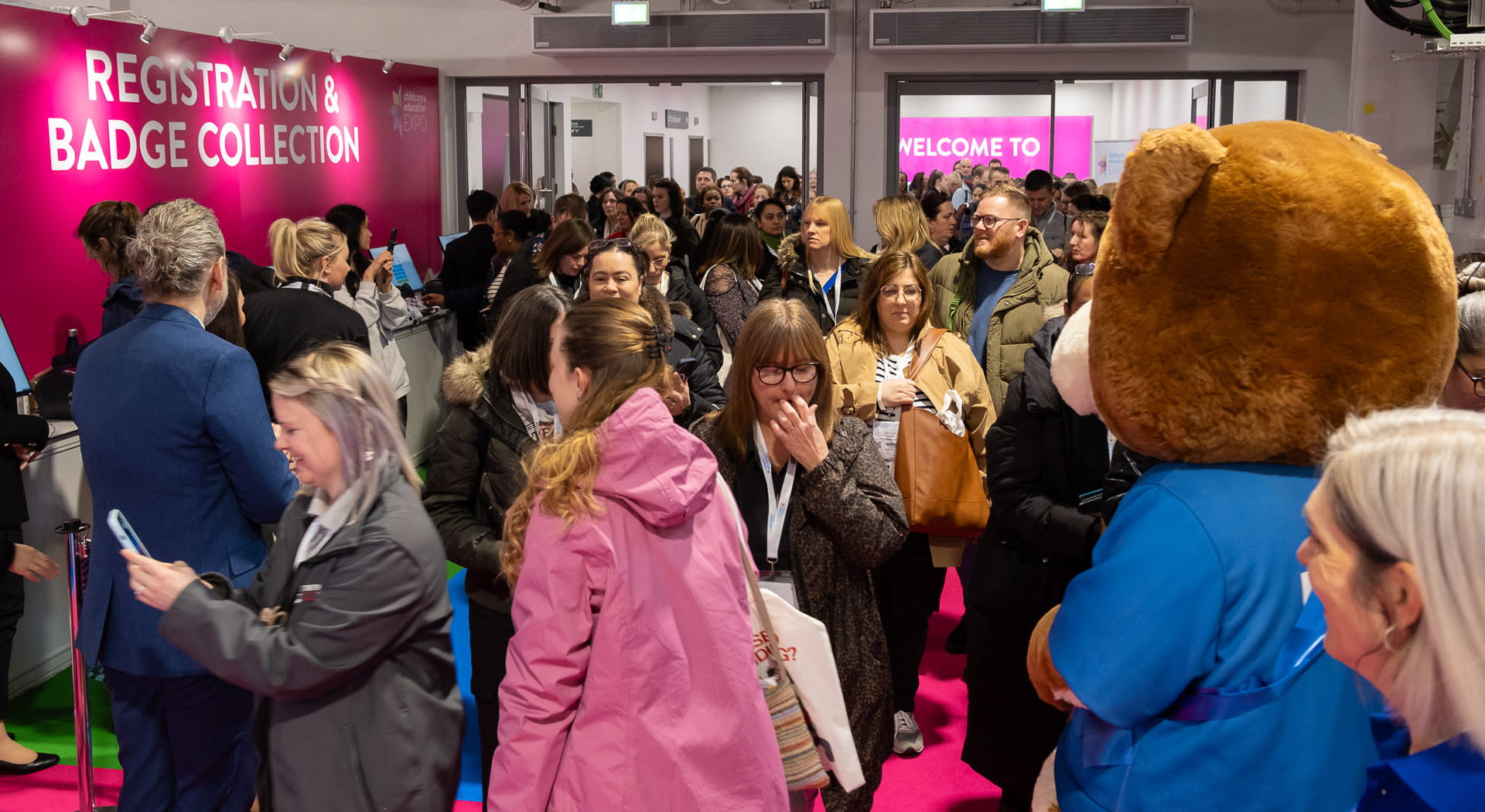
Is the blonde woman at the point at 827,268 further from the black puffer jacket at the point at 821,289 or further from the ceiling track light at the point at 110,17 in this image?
the ceiling track light at the point at 110,17

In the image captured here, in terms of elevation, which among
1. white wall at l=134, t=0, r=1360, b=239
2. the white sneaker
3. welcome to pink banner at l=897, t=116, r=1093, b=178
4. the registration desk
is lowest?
the white sneaker

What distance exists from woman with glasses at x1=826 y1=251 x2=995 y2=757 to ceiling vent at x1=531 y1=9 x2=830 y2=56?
19.8 feet

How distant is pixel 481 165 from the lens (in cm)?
1060

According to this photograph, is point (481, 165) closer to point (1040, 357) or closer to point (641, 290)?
point (641, 290)

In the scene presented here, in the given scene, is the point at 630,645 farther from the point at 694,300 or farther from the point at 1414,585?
the point at 694,300

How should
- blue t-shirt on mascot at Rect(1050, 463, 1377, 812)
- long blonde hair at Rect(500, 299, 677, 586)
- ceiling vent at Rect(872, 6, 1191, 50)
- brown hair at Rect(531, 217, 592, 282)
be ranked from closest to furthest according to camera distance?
blue t-shirt on mascot at Rect(1050, 463, 1377, 812) → long blonde hair at Rect(500, 299, 677, 586) → brown hair at Rect(531, 217, 592, 282) → ceiling vent at Rect(872, 6, 1191, 50)

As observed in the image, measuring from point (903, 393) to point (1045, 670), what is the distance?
1.84m

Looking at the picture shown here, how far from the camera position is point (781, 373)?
286cm

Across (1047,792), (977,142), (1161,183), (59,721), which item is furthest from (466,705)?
(977,142)

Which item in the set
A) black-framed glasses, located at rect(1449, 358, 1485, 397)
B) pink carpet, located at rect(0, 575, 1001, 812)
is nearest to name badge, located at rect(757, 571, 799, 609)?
pink carpet, located at rect(0, 575, 1001, 812)

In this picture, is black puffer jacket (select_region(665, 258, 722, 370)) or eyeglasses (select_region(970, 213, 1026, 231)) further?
black puffer jacket (select_region(665, 258, 722, 370))

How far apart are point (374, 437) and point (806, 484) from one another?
997mm

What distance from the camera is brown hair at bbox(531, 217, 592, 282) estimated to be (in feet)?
17.5

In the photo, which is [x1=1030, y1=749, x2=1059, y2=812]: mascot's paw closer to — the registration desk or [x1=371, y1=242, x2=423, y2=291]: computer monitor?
the registration desk
